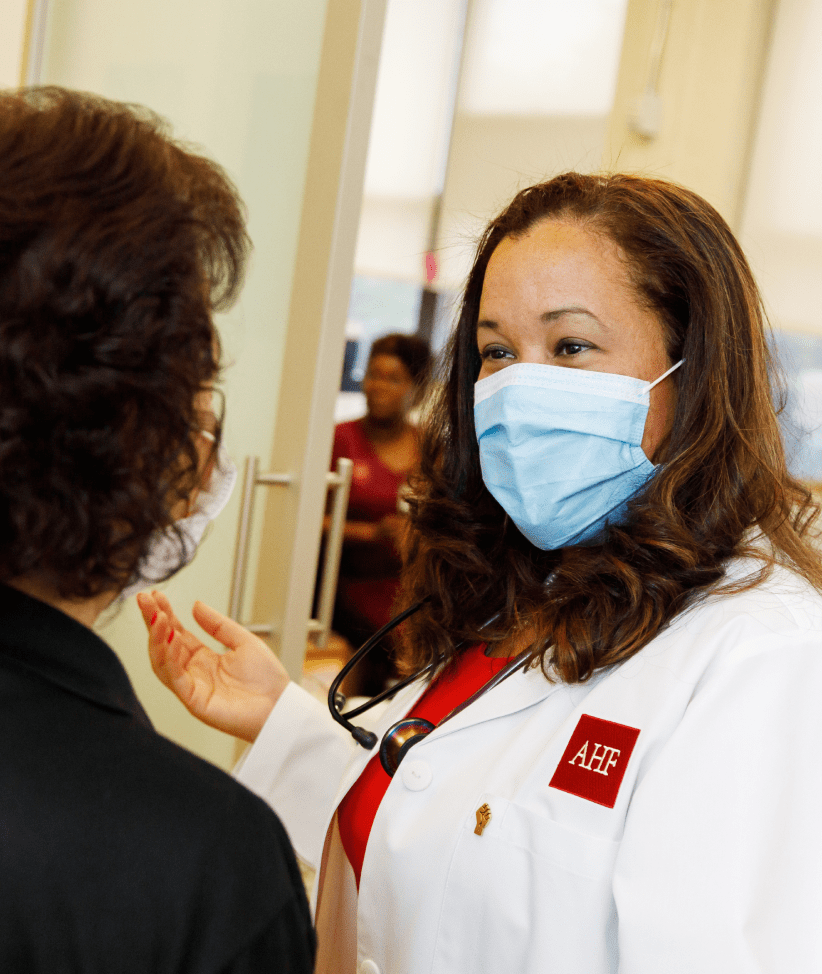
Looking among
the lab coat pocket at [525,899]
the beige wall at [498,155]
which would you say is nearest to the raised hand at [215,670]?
the lab coat pocket at [525,899]

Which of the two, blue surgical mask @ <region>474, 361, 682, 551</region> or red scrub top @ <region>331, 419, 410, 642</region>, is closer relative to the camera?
blue surgical mask @ <region>474, 361, 682, 551</region>

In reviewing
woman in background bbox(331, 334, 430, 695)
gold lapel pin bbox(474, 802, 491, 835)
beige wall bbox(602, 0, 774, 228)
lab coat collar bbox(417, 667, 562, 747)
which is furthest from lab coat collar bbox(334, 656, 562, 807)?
beige wall bbox(602, 0, 774, 228)

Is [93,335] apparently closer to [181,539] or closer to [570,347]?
[181,539]

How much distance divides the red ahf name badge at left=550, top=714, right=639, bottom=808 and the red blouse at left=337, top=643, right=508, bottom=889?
8.6 inches

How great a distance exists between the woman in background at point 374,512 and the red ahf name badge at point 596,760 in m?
2.02

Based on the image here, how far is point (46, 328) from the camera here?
527mm

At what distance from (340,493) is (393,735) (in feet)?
3.01

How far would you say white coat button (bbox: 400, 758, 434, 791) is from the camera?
1.02 m

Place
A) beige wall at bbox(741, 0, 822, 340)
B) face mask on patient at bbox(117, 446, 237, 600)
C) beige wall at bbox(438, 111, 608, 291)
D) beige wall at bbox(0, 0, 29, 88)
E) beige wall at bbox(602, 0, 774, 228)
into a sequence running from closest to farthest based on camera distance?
face mask on patient at bbox(117, 446, 237, 600), beige wall at bbox(0, 0, 29, 88), beige wall at bbox(438, 111, 608, 291), beige wall at bbox(602, 0, 774, 228), beige wall at bbox(741, 0, 822, 340)

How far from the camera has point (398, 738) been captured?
3.62 feet

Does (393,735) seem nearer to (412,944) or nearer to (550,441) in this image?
(412,944)

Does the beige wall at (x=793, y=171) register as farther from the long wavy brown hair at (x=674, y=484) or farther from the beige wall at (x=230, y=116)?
Answer: the long wavy brown hair at (x=674, y=484)

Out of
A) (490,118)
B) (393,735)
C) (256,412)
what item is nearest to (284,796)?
(393,735)

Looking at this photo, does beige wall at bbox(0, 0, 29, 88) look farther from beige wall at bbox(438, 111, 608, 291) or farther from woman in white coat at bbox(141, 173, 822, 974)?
beige wall at bbox(438, 111, 608, 291)
